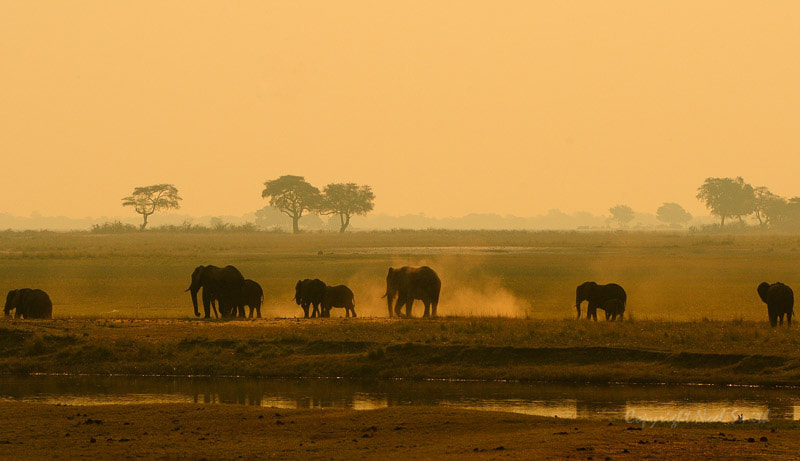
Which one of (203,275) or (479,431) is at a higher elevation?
(203,275)

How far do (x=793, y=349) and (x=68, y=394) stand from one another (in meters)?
Result: 16.5

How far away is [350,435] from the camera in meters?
17.6

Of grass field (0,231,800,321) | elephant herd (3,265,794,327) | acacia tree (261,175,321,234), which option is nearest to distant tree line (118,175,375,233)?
acacia tree (261,175,321,234)

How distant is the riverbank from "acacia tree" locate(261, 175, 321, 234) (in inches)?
6157

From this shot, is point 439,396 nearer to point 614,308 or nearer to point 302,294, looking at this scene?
point 614,308

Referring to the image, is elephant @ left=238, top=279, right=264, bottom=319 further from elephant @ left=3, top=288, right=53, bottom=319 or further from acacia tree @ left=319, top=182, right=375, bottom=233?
acacia tree @ left=319, top=182, right=375, bottom=233

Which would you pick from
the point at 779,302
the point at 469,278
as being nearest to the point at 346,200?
the point at 469,278

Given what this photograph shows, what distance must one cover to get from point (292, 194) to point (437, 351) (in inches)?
6373

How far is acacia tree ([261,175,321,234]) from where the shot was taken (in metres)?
186

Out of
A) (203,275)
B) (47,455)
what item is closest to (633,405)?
(47,455)

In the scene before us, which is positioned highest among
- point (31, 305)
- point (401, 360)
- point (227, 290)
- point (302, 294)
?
point (227, 290)

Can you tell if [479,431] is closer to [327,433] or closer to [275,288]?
[327,433]

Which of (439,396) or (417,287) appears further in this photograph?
(417,287)

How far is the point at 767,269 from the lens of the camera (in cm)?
6706
